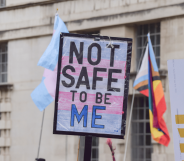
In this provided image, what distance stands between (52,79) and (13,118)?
6.32 meters

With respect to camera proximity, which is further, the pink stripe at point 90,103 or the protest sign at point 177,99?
the pink stripe at point 90,103

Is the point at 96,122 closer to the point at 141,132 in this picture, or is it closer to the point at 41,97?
the point at 41,97

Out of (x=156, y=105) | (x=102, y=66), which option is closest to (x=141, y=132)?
(x=156, y=105)

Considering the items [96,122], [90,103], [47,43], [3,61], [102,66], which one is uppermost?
[47,43]

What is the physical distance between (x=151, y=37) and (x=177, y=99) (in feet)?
36.4

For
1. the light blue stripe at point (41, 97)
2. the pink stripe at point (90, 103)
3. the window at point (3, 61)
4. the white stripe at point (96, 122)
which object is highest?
the window at point (3, 61)

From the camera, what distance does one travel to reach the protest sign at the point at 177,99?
18.2 feet

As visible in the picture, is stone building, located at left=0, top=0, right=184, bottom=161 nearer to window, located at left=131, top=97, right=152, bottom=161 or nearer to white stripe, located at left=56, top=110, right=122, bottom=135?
window, located at left=131, top=97, right=152, bottom=161

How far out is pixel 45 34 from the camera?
18.6 m

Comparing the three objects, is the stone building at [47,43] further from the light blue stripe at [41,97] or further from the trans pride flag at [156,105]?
the light blue stripe at [41,97]

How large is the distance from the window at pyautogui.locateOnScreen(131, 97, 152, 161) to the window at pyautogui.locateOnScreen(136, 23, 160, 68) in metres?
1.47

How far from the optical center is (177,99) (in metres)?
5.60

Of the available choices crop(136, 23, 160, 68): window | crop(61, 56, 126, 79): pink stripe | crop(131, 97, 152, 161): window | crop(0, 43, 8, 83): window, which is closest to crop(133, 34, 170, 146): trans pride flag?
crop(136, 23, 160, 68): window

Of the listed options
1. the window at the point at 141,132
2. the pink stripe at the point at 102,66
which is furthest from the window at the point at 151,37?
the pink stripe at the point at 102,66
